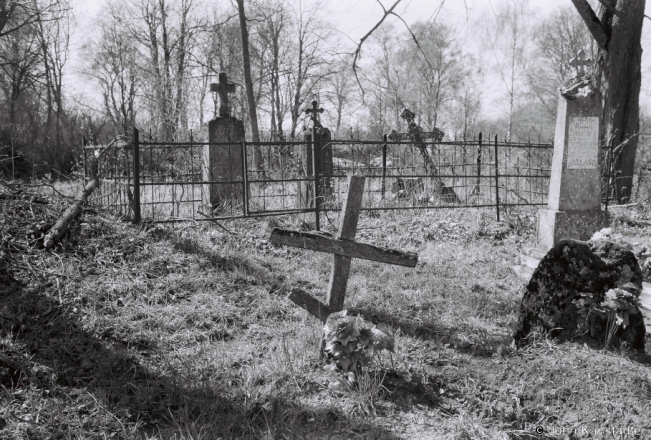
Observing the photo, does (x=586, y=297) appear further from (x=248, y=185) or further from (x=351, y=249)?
(x=248, y=185)

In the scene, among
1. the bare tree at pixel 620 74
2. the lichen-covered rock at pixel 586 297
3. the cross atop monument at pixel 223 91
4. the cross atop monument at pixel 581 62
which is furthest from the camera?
the bare tree at pixel 620 74

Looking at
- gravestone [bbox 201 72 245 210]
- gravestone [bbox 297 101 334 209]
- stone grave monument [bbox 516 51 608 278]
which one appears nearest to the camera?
stone grave monument [bbox 516 51 608 278]

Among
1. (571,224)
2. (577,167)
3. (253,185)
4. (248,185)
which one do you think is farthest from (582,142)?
(253,185)

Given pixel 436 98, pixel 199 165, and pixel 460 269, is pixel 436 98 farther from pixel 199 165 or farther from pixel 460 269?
pixel 460 269

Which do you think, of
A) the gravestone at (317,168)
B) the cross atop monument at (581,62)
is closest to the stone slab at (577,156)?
the cross atop monument at (581,62)

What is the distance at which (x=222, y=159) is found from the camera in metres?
9.52

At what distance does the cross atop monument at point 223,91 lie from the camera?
10086 mm

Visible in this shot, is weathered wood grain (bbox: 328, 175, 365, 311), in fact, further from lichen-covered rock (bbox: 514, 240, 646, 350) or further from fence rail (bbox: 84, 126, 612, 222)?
fence rail (bbox: 84, 126, 612, 222)

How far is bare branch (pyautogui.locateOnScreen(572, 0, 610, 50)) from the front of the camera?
10102mm

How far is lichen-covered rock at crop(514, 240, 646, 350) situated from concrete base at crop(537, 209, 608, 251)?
3390mm

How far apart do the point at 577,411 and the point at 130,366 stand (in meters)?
2.86

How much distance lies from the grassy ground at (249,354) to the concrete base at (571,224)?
1047 millimetres

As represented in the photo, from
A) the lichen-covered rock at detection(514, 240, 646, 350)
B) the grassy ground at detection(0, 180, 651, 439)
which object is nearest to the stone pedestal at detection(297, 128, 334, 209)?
the grassy ground at detection(0, 180, 651, 439)

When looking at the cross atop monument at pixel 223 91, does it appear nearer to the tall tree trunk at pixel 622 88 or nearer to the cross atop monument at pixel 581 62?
the cross atop monument at pixel 581 62
